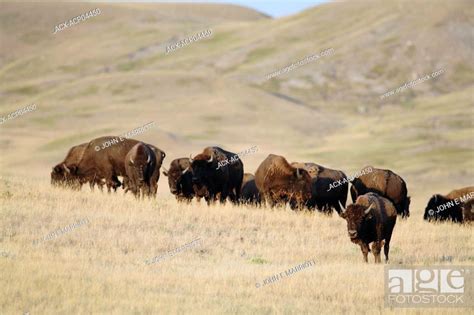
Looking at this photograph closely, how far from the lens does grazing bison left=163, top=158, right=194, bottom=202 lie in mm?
26062

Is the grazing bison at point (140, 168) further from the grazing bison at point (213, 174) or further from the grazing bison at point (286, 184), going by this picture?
the grazing bison at point (286, 184)

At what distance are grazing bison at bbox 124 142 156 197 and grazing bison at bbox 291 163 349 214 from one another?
421 cm

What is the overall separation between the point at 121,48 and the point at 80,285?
14172 cm

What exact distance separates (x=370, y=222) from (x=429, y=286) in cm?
274

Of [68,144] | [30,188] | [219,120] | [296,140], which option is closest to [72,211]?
[30,188]

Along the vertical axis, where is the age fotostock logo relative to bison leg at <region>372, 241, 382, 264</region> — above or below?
below

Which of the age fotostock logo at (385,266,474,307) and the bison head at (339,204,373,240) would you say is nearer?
the age fotostock logo at (385,266,474,307)

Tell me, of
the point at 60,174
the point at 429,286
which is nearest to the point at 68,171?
the point at 60,174

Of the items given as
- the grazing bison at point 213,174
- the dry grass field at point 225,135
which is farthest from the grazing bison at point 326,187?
the grazing bison at point 213,174

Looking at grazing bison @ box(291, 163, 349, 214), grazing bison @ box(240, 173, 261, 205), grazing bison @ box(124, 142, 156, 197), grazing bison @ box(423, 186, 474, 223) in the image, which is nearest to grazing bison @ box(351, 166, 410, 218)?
grazing bison @ box(291, 163, 349, 214)

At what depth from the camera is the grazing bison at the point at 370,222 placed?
1845 cm

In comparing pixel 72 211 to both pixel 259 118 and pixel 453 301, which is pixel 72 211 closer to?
pixel 453 301

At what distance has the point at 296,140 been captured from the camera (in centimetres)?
7631

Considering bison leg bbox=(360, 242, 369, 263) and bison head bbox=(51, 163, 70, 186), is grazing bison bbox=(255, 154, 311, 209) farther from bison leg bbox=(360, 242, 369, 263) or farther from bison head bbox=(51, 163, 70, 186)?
bison leg bbox=(360, 242, 369, 263)
